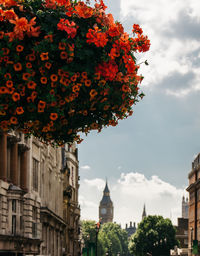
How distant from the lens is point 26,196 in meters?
37.5

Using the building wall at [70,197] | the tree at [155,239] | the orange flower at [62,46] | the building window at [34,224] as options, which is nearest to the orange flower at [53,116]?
the orange flower at [62,46]

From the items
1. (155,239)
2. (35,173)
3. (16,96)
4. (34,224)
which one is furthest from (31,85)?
(155,239)

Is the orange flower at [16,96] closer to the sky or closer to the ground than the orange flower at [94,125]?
closer to the sky

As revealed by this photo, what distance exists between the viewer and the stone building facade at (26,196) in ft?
104

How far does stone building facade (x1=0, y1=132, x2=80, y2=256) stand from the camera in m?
31.7

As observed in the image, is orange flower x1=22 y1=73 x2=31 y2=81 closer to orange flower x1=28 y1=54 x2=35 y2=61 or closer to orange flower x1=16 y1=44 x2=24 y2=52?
orange flower x1=28 y1=54 x2=35 y2=61

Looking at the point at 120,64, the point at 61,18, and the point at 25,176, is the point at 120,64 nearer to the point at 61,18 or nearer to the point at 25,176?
the point at 61,18

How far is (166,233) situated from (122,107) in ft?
395

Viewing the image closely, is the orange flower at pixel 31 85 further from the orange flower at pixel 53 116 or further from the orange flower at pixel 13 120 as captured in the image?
the orange flower at pixel 13 120

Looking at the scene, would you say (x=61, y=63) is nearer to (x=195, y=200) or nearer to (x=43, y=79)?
(x=43, y=79)

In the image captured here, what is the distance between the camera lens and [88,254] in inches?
1497

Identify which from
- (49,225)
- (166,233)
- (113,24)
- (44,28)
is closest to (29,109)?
(44,28)

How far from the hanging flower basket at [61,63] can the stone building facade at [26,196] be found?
75.5 ft

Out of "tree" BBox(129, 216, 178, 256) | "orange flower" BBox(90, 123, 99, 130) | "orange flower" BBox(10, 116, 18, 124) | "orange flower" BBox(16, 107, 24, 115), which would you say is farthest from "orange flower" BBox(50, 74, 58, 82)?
"tree" BBox(129, 216, 178, 256)
